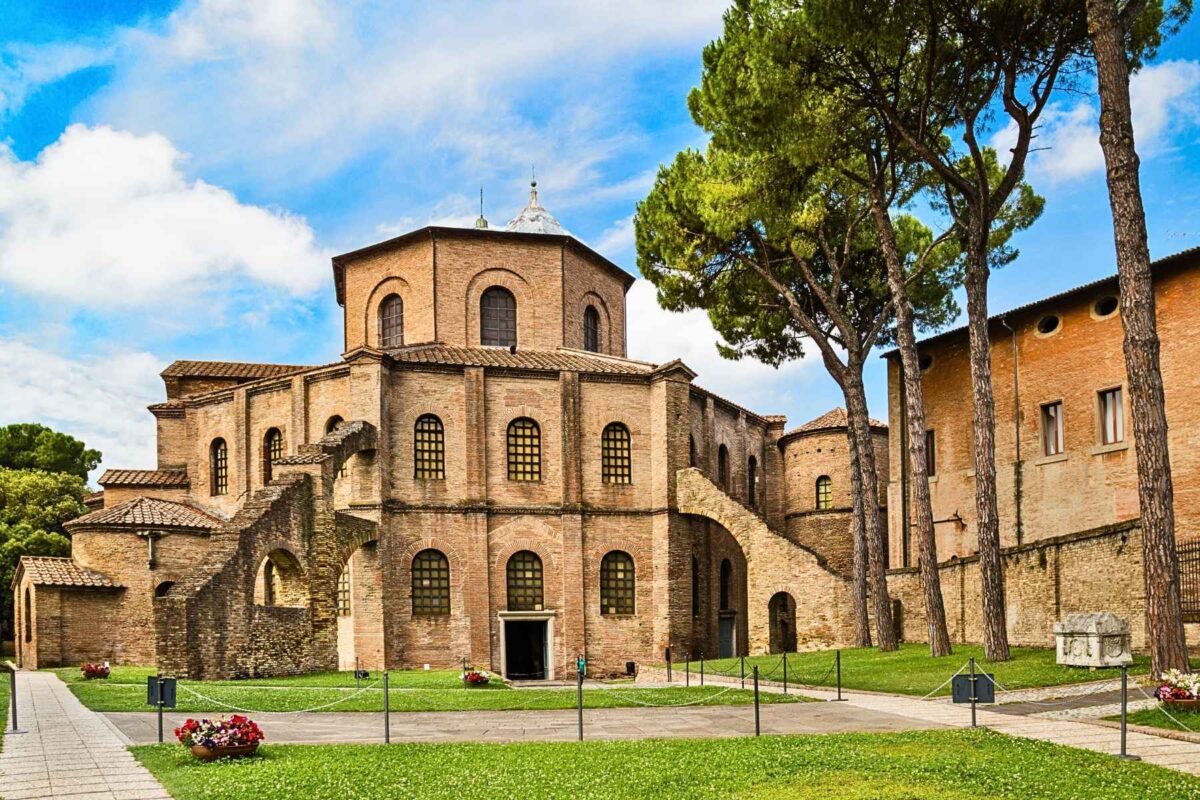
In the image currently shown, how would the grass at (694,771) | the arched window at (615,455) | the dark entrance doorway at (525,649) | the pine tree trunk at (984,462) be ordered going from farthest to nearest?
the arched window at (615,455) → the dark entrance doorway at (525,649) → the pine tree trunk at (984,462) → the grass at (694,771)

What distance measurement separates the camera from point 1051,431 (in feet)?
93.0

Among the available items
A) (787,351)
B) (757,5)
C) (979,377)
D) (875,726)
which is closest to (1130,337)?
(979,377)

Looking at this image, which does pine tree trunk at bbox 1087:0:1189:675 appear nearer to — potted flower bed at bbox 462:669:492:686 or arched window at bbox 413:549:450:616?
potted flower bed at bbox 462:669:492:686

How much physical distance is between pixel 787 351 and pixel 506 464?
875cm

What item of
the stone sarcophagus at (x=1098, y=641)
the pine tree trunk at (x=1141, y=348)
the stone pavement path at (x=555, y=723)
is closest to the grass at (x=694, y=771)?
the stone pavement path at (x=555, y=723)

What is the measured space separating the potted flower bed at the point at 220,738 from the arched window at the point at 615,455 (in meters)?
21.0

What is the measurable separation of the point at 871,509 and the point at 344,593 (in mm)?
13899

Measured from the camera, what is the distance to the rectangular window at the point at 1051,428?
28125mm

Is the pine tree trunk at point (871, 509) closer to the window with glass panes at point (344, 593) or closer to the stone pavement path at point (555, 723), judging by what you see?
the stone pavement path at point (555, 723)

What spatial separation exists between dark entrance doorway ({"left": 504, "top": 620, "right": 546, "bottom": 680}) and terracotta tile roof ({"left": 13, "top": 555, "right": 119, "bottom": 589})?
431 inches

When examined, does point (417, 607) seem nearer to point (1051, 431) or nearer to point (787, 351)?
point (787, 351)

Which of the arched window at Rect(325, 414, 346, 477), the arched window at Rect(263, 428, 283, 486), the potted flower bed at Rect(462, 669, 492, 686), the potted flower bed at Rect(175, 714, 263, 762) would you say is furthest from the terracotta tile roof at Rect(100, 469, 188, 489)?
the potted flower bed at Rect(175, 714, 263, 762)

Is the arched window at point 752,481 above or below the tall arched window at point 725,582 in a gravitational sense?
above

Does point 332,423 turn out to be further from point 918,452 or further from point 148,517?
point 918,452
